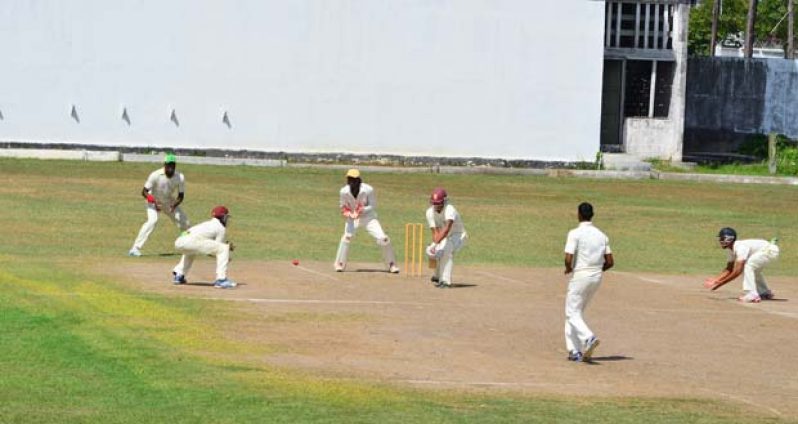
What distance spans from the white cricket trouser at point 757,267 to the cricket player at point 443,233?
429 cm

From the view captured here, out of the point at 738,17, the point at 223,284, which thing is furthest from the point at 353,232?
the point at 738,17

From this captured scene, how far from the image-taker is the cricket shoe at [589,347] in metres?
19.3

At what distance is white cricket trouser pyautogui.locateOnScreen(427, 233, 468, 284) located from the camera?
2628 centimetres

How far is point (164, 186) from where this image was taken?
29.6 meters

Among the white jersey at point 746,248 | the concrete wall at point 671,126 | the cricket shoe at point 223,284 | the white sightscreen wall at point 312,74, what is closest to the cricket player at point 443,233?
the cricket shoe at point 223,284

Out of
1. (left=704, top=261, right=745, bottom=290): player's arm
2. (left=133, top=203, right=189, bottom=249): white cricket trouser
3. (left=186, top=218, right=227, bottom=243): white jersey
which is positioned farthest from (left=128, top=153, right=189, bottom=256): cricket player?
(left=704, top=261, right=745, bottom=290): player's arm

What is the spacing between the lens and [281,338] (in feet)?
67.5

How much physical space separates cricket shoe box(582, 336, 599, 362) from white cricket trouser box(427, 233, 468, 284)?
6694mm

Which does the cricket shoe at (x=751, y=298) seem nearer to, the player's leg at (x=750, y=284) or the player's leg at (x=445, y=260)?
the player's leg at (x=750, y=284)

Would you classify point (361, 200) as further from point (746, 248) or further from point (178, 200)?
point (746, 248)

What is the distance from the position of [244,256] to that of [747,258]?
9.08 meters

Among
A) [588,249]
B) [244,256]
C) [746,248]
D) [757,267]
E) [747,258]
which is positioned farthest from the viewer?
[244,256]

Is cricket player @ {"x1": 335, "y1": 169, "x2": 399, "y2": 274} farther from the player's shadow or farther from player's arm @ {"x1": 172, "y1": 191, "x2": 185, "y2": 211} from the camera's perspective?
the player's shadow

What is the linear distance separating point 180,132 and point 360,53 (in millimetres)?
6513
